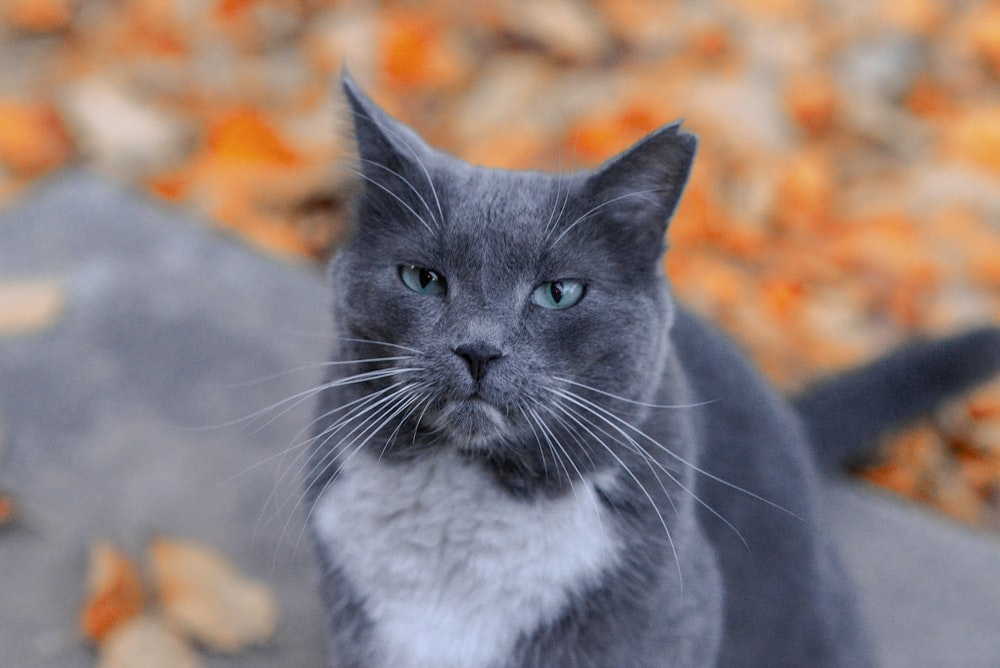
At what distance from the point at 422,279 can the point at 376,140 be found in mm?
195

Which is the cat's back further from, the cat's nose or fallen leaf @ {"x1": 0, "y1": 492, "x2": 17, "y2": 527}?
fallen leaf @ {"x1": 0, "y1": 492, "x2": 17, "y2": 527}

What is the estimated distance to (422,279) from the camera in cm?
135

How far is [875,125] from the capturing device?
9.95 ft

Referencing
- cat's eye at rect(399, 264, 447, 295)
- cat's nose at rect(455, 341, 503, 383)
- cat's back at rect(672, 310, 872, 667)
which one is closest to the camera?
cat's nose at rect(455, 341, 503, 383)

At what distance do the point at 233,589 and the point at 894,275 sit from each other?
1.81m

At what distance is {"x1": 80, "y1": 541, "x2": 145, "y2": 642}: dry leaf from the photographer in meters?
1.77

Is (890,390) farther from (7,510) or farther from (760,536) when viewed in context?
(7,510)

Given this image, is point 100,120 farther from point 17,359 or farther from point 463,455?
point 463,455

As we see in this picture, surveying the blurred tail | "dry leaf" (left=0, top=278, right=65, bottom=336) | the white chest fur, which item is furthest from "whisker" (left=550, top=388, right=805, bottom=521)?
"dry leaf" (left=0, top=278, right=65, bottom=336)

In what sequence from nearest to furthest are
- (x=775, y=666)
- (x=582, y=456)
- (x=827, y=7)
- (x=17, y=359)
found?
1. (x=582, y=456)
2. (x=775, y=666)
3. (x=17, y=359)
4. (x=827, y=7)

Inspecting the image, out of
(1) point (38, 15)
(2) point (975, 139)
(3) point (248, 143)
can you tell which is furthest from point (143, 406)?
(2) point (975, 139)

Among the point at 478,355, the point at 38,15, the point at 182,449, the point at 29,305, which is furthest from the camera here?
the point at 38,15

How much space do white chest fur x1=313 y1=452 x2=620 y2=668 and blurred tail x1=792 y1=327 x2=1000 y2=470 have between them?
0.91m

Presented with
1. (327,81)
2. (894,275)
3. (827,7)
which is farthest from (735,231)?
(327,81)
